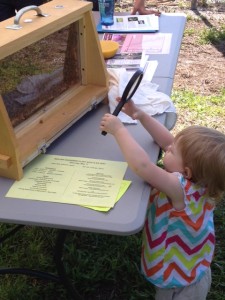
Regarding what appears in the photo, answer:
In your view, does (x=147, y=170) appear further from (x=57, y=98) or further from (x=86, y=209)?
(x=57, y=98)

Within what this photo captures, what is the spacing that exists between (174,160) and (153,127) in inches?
6.0

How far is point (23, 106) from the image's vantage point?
136 centimetres

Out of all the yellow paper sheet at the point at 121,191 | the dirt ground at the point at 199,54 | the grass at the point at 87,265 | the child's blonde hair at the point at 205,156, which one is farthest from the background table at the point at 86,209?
the dirt ground at the point at 199,54

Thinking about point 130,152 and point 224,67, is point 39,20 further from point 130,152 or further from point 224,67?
point 224,67

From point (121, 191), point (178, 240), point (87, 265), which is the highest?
point (121, 191)

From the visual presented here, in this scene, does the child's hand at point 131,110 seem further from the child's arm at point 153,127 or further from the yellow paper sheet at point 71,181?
the yellow paper sheet at point 71,181

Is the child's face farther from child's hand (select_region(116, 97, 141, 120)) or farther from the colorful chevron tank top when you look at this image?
child's hand (select_region(116, 97, 141, 120))

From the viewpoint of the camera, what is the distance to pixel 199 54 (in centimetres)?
423

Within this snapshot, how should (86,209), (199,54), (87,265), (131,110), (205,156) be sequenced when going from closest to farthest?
(86,209), (205,156), (131,110), (87,265), (199,54)

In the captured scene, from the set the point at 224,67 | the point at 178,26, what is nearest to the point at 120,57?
the point at 178,26

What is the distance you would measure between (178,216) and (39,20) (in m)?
0.71

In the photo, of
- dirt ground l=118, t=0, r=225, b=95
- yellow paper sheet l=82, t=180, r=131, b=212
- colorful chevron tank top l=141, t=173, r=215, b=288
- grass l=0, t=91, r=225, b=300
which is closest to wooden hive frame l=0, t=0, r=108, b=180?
yellow paper sheet l=82, t=180, r=131, b=212

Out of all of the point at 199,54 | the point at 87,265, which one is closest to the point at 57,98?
the point at 87,265

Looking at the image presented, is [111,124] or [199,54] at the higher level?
[111,124]
